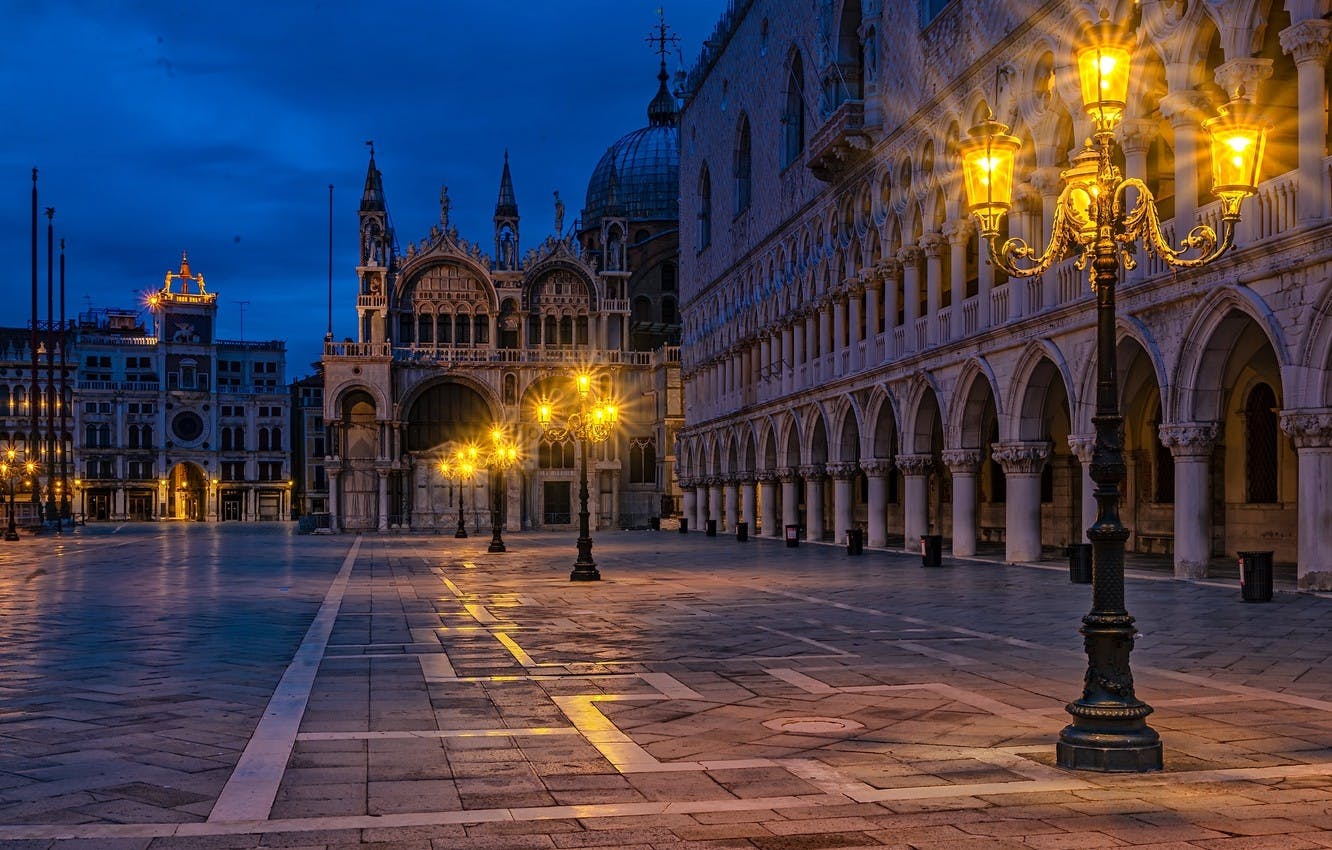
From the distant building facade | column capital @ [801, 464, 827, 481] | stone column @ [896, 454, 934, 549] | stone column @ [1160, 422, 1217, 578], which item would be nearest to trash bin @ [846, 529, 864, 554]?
stone column @ [896, 454, 934, 549]

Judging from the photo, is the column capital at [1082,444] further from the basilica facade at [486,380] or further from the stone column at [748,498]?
the basilica facade at [486,380]

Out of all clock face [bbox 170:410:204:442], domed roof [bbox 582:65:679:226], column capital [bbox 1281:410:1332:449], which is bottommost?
column capital [bbox 1281:410:1332:449]

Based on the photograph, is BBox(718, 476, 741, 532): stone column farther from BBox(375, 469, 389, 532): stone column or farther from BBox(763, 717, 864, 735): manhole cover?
BBox(763, 717, 864, 735): manhole cover

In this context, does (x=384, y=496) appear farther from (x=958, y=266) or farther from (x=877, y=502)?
(x=958, y=266)

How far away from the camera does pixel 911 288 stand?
34.9 meters

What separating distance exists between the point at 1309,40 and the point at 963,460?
1406 cm

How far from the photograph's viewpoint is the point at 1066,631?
52.7 feet

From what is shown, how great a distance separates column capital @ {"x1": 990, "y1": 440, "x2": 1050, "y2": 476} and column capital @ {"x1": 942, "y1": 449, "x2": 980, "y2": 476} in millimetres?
2750

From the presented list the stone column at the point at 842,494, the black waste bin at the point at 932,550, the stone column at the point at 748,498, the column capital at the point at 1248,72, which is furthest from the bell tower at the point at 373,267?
the column capital at the point at 1248,72

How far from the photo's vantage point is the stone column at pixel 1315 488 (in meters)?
19.4

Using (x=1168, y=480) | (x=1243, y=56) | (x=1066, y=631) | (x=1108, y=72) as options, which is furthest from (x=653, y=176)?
(x=1108, y=72)

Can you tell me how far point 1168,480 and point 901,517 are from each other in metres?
16.3

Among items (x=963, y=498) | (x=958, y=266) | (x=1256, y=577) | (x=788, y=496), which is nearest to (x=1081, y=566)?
(x=1256, y=577)

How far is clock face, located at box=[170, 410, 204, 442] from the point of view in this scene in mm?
112500
